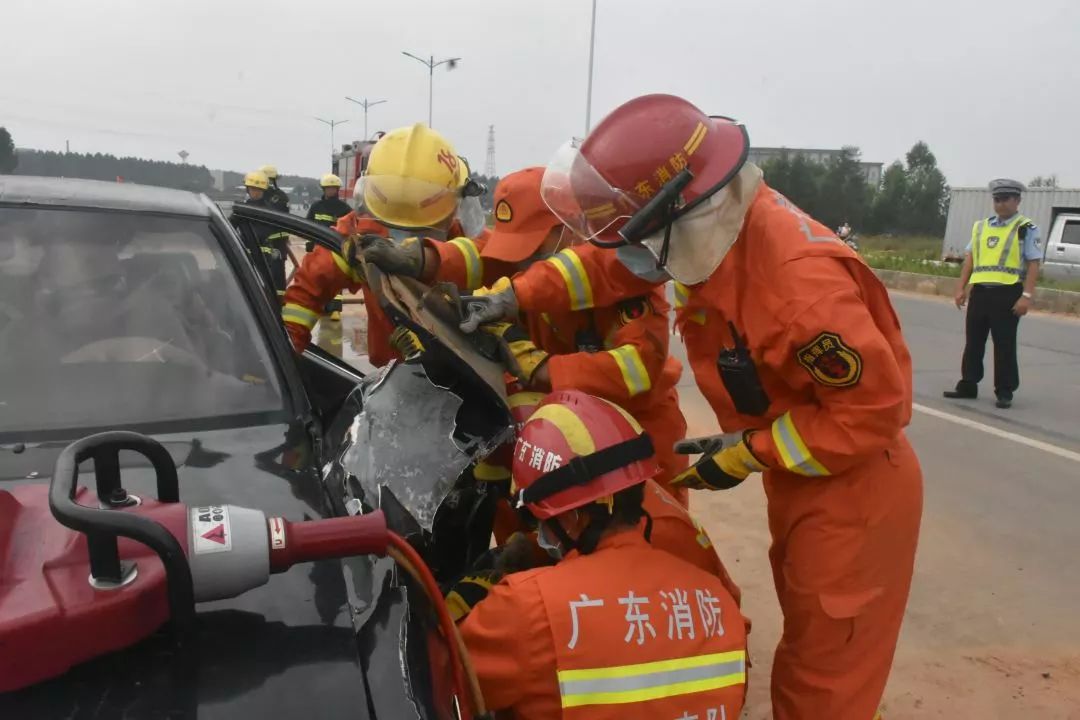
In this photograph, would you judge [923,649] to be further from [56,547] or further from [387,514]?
[56,547]

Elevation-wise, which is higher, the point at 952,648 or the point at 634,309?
the point at 634,309

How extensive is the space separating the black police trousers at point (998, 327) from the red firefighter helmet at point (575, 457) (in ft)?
19.3

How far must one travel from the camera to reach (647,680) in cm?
165

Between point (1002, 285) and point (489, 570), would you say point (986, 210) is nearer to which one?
point (1002, 285)

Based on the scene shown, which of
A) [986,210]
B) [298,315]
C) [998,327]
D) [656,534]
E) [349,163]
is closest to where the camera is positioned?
[656,534]

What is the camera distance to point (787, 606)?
217 centimetres

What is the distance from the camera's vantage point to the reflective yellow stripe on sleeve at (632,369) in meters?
2.74

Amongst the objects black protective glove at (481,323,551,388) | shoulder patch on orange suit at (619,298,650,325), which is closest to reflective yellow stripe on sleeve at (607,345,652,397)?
shoulder patch on orange suit at (619,298,650,325)

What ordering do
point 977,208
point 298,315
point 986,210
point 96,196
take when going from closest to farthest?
point 96,196
point 298,315
point 986,210
point 977,208

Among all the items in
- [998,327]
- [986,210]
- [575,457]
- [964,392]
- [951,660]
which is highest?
[986,210]

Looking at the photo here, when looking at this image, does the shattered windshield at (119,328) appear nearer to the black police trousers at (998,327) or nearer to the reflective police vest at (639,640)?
the reflective police vest at (639,640)

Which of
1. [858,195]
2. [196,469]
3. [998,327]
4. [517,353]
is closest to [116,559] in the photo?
[196,469]

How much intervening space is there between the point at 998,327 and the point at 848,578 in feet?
18.6

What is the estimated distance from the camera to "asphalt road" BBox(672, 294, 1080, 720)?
2.96 m
